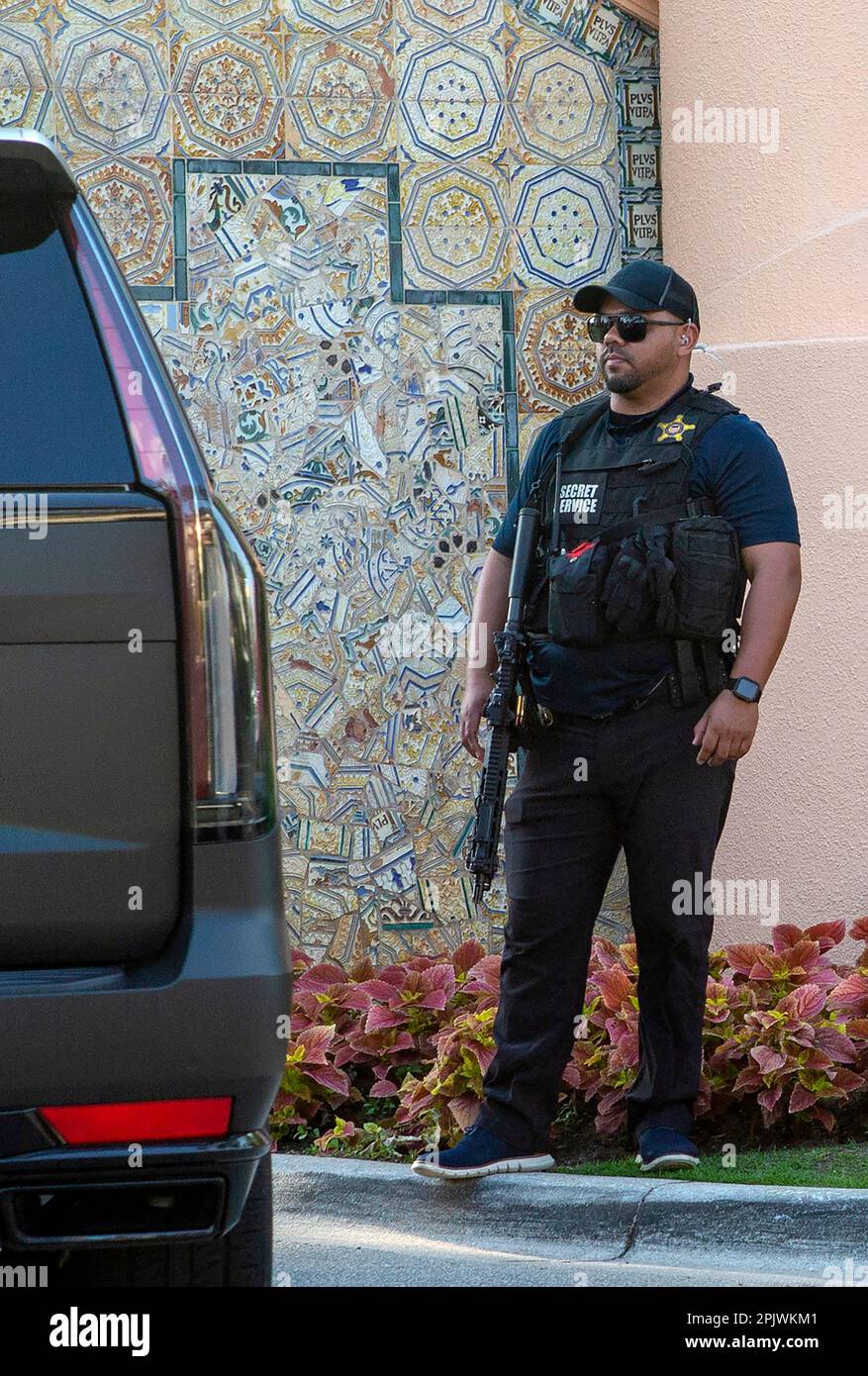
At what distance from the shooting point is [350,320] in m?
6.31

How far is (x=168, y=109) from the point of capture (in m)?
6.25

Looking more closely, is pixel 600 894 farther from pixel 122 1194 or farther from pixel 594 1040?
pixel 122 1194

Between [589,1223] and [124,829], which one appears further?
[589,1223]

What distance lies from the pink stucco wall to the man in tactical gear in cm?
160

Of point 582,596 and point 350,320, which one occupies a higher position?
point 350,320

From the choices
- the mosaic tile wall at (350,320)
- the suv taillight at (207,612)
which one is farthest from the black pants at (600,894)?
the mosaic tile wall at (350,320)

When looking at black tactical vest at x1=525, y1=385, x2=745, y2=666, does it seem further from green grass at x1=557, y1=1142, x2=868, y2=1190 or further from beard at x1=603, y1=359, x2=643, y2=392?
green grass at x1=557, y1=1142, x2=868, y2=1190

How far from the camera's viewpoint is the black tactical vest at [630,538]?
3990 mm

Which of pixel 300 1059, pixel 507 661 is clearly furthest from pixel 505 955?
pixel 300 1059

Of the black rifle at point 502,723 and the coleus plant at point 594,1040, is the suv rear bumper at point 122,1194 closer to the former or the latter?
the black rifle at point 502,723

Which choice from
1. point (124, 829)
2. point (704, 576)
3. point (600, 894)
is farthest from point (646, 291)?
point (124, 829)

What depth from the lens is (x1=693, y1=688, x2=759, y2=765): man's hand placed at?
3.96 m

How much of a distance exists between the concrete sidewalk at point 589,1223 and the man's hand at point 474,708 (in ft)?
3.39

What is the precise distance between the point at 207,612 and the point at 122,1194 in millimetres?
714
